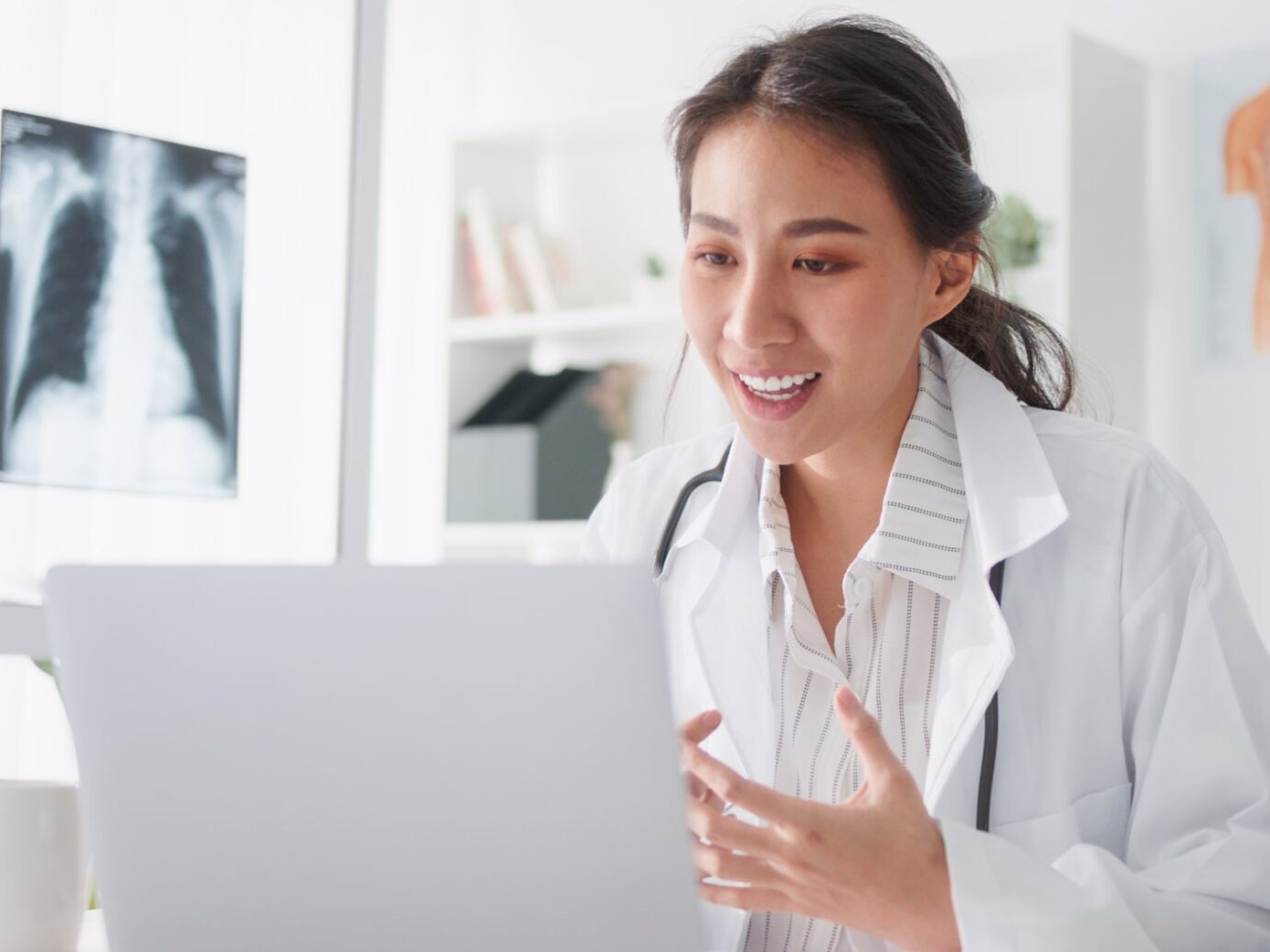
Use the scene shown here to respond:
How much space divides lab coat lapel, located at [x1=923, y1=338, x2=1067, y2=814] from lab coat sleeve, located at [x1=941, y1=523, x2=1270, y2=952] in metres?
0.10

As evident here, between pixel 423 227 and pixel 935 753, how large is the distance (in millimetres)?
2829

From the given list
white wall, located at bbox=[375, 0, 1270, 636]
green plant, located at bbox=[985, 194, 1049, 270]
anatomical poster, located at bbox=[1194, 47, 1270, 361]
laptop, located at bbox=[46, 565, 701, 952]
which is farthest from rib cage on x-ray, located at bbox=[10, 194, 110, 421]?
anatomical poster, located at bbox=[1194, 47, 1270, 361]

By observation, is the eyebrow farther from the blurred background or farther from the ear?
the blurred background

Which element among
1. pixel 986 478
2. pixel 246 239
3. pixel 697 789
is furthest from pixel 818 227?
pixel 246 239

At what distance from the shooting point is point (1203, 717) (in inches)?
45.0

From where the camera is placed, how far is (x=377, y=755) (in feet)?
2.47

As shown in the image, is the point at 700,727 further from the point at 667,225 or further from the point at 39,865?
the point at 667,225

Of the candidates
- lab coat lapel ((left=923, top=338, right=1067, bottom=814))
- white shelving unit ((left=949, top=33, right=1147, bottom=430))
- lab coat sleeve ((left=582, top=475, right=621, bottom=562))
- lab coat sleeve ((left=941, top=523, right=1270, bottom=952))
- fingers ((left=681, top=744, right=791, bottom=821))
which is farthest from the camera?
white shelving unit ((left=949, top=33, right=1147, bottom=430))

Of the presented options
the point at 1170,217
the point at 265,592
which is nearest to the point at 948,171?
the point at 265,592

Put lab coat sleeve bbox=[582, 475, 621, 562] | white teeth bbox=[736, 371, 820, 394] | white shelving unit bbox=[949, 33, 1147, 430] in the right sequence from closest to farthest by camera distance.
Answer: white teeth bbox=[736, 371, 820, 394], lab coat sleeve bbox=[582, 475, 621, 562], white shelving unit bbox=[949, 33, 1147, 430]

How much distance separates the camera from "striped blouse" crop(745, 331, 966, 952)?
1.32 metres

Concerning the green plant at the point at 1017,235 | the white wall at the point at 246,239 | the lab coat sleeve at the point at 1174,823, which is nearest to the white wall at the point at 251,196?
the white wall at the point at 246,239

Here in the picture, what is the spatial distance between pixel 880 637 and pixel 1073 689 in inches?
7.2

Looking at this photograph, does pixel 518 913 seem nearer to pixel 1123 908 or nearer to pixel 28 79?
pixel 1123 908
